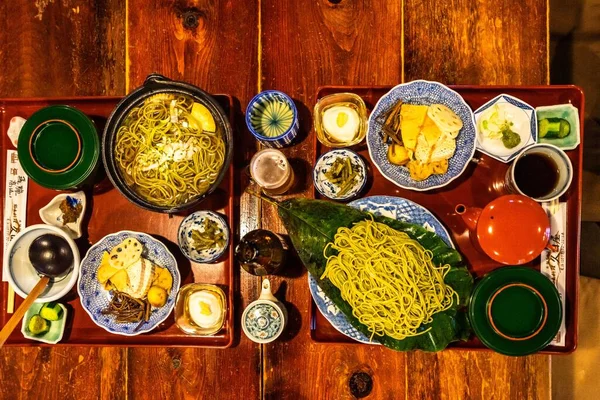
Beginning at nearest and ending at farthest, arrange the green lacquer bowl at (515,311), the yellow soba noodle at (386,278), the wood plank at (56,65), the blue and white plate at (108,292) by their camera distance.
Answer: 1. the green lacquer bowl at (515,311)
2. the yellow soba noodle at (386,278)
3. the blue and white plate at (108,292)
4. the wood plank at (56,65)

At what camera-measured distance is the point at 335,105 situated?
7.13ft

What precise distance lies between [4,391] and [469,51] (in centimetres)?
277

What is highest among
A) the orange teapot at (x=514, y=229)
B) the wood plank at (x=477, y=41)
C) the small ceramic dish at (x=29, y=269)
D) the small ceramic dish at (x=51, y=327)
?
the wood plank at (x=477, y=41)

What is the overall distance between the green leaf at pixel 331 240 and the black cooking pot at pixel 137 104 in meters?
0.35

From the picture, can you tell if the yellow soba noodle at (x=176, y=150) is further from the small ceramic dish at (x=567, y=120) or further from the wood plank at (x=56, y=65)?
the small ceramic dish at (x=567, y=120)

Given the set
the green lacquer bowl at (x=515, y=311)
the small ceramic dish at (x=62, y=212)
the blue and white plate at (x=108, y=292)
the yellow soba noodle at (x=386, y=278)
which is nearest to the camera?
the green lacquer bowl at (x=515, y=311)

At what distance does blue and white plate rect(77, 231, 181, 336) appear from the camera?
6.95 feet

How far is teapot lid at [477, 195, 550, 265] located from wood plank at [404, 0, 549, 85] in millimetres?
646

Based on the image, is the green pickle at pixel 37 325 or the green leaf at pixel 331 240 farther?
the green pickle at pixel 37 325

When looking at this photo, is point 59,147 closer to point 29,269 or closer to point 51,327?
point 29,269

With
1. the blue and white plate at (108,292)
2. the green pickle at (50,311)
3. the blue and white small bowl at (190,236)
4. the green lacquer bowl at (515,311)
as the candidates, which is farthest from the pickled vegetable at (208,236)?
the green lacquer bowl at (515,311)

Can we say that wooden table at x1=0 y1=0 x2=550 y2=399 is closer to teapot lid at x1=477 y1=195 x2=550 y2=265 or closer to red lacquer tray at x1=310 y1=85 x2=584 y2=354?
red lacquer tray at x1=310 y1=85 x2=584 y2=354

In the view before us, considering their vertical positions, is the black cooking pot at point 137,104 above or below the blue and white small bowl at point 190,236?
above

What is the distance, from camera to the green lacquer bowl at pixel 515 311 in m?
1.91
